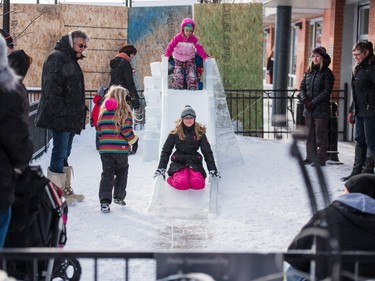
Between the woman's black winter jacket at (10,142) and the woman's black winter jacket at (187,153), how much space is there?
498 cm

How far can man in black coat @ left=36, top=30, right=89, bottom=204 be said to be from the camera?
754cm

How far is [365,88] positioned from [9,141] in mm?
6531

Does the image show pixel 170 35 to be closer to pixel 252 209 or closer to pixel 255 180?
pixel 255 180

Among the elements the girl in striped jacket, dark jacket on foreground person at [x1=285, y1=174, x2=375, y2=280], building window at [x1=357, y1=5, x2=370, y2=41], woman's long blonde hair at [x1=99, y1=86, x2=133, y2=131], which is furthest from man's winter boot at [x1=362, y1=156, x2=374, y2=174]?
dark jacket on foreground person at [x1=285, y1=174, x2=375, y2=280]

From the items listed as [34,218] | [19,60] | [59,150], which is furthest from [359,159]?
[34,218]

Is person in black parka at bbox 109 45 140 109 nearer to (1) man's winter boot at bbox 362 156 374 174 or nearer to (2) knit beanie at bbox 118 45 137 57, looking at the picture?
(2) knit beanie at bbox 118 45 137 57

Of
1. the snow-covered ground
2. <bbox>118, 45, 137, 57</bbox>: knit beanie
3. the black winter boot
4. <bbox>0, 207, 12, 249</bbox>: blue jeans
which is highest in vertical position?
<bbox>118, 45, 137, 57</bbox>: knit beanie

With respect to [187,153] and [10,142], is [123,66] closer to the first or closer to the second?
[187,153]

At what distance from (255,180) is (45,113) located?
3.71 m

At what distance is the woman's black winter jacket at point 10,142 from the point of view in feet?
12.2

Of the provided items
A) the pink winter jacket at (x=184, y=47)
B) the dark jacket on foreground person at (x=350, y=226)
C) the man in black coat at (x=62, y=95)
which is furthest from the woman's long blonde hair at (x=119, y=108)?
the pink winter jacket at (x=184, y=47)

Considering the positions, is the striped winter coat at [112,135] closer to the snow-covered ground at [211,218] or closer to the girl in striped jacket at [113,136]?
the girl in striped jacket at [113,136]

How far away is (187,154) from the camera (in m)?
8.83

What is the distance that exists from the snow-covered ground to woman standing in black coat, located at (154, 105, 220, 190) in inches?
16.8
